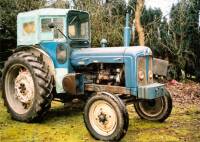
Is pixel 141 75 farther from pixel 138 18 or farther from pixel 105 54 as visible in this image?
pixel 138 18

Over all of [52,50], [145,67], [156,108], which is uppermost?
[52,50]

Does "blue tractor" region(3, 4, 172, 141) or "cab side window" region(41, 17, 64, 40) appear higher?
"cab side window" region(41, 17, 64, 40)

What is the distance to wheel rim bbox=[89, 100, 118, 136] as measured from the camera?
638 cm

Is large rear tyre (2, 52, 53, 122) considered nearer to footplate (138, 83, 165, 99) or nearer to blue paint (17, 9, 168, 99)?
blue paint (17, 9, 168, 99)

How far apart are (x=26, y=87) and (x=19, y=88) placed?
0.82 ft

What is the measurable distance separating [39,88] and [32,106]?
396 millimetres

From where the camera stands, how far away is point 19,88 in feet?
26.3

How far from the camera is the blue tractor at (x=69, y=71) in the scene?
23.1 feet

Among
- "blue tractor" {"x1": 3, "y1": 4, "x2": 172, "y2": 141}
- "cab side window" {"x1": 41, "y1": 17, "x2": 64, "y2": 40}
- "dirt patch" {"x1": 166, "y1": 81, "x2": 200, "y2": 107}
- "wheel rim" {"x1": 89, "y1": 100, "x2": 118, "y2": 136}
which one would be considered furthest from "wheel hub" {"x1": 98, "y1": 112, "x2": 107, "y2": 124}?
"dirt patch" {"x1": 166, "y1": 81, "x2": 200, "y2": 107}

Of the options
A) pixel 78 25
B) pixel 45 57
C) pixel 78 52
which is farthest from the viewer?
pixel 78 25

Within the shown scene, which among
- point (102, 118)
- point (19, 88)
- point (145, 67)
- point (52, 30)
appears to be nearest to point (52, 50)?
point (52, 30)

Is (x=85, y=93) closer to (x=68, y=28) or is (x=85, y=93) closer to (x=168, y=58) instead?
(x=68, y=28)

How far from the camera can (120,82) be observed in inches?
288

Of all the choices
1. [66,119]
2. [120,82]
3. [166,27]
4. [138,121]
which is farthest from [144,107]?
[166,27]
